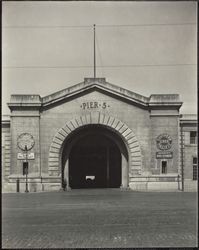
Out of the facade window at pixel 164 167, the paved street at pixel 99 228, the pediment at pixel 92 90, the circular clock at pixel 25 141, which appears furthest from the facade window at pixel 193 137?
the paved street at pixel 99 228

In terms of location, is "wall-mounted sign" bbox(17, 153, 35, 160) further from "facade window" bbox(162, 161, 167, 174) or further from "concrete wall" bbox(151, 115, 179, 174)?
"facade window" bbox(162, 161, 167, 174)

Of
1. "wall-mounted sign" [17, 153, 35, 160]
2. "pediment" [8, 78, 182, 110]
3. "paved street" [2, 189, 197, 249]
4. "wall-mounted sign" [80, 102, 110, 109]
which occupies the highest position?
"pediment" [8, 78, 182, 110]

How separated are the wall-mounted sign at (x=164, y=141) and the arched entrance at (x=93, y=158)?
10.3 feet

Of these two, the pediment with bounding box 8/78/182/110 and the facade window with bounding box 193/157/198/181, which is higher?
the pediment with bounding box 8/78/182/110

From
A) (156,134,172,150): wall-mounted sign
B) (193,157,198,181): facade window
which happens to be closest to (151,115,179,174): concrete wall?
(156,134,172,150): wall-mounted sign

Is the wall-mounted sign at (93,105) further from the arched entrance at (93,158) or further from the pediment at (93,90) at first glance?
the arched entrance at (93,158)

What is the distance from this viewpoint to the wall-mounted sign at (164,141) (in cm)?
3447

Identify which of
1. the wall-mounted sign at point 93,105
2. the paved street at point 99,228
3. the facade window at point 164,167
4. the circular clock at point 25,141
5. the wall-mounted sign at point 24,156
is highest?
the wall-mounted sign at point 93,105

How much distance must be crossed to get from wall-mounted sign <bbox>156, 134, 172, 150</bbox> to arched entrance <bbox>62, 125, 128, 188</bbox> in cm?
312

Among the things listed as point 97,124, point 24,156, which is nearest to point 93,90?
point 97,124

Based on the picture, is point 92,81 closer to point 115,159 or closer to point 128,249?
point 115,159

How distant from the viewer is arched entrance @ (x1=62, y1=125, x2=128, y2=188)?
3641 centimetres

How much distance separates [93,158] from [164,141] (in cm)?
849

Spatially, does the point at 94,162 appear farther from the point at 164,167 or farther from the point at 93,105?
the point at 164,167
